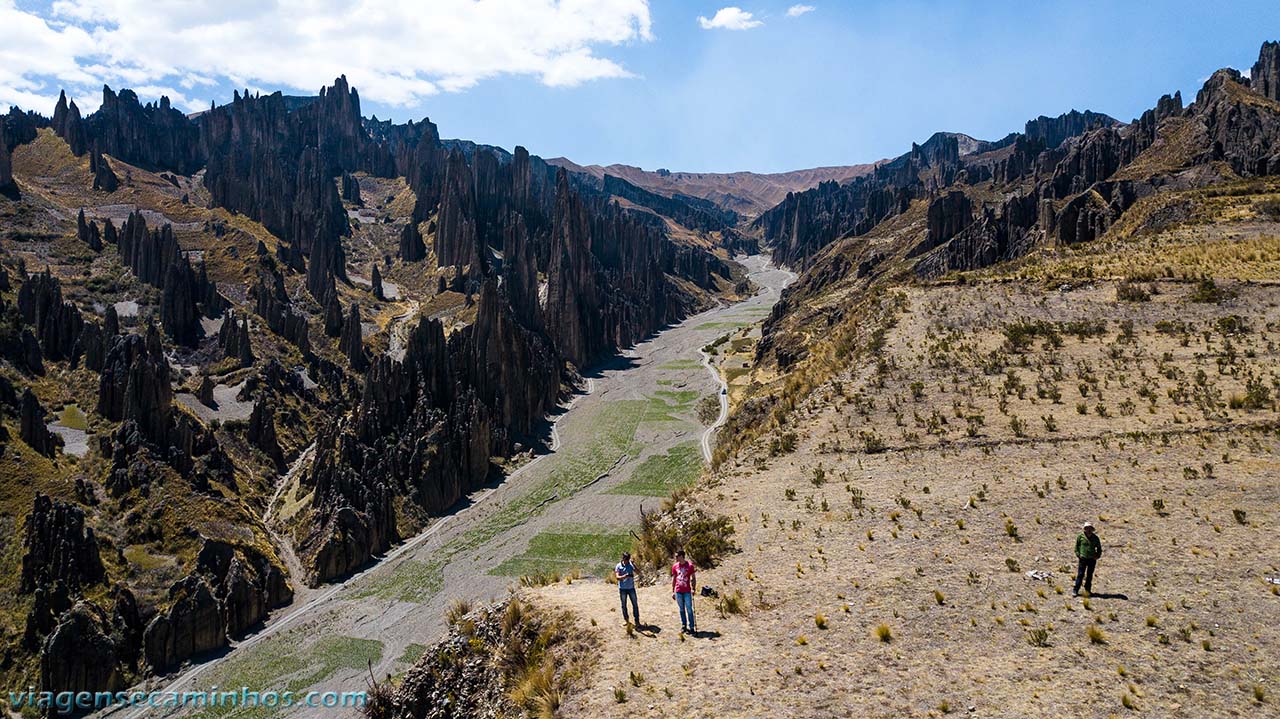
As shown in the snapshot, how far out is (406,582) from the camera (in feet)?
204

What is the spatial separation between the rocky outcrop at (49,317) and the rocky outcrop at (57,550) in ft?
141

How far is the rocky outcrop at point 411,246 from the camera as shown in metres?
173

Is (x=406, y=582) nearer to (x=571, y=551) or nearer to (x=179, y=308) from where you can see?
(x=571, y=551)

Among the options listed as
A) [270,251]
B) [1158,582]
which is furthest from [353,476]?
[270,251]

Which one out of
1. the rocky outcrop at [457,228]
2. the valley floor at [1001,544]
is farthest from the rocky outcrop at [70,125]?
the valley floor at [1001,544]

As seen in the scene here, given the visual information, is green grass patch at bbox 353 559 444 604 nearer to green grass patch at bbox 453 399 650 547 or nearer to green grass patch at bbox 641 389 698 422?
green grass patch at bbox 453 399 650 547

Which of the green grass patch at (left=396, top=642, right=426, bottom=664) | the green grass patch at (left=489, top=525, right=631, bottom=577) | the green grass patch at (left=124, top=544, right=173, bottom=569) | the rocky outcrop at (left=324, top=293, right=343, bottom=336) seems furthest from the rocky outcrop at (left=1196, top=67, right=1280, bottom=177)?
the rocky outcrop at (left=324, top=293, right=343, bottom=336)

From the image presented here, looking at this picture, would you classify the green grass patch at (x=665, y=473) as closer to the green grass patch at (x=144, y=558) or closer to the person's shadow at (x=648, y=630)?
the green grass patch at (x=144, y=558)

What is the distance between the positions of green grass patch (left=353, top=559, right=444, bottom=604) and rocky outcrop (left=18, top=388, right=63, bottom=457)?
28315 mm

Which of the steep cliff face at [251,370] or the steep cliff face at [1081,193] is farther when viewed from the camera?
the steep cliff face at [1081,193]

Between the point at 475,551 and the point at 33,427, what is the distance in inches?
1462

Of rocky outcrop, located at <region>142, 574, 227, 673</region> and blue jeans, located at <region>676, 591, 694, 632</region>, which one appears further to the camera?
rocky outcrop, located at <region>142, 574, 227, 673</region>

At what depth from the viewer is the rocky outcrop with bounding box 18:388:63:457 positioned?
61938mm

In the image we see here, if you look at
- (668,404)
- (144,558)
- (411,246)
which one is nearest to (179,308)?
(144,558)
